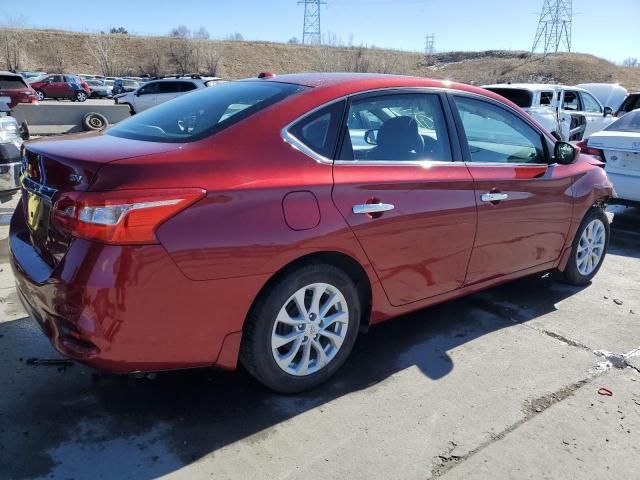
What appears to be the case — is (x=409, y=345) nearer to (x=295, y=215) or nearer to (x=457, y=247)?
(x=457, y=247)

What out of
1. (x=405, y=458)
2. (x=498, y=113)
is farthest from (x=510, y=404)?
(x=498, y=113)

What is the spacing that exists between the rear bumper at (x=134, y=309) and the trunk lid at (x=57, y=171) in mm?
128

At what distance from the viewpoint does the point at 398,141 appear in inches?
127

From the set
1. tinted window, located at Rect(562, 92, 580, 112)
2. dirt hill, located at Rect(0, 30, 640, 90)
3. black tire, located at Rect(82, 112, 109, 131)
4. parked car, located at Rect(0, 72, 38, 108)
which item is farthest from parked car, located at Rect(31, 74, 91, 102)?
tinted window, located at Rect(562, 92, 580, 112)

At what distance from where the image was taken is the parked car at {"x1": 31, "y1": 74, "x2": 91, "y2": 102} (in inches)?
→ 1314

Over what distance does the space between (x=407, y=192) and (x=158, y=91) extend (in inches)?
775

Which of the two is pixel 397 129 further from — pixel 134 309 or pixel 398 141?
pixel 134 309

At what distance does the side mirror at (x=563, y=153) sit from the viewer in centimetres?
419

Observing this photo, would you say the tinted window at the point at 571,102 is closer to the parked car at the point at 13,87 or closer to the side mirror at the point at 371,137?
the side mirror at the point at 371,137

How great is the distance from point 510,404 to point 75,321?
2273 mm

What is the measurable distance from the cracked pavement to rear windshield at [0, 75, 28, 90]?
15.7 meters

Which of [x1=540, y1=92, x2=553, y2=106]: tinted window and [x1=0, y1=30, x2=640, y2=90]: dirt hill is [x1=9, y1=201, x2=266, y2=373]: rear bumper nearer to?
[x1=540, y1=92, x2=553, y2=106]: tinted window

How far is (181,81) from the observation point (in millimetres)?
20000

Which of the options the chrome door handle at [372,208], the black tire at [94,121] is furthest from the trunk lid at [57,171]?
the black tire at [94,121]
